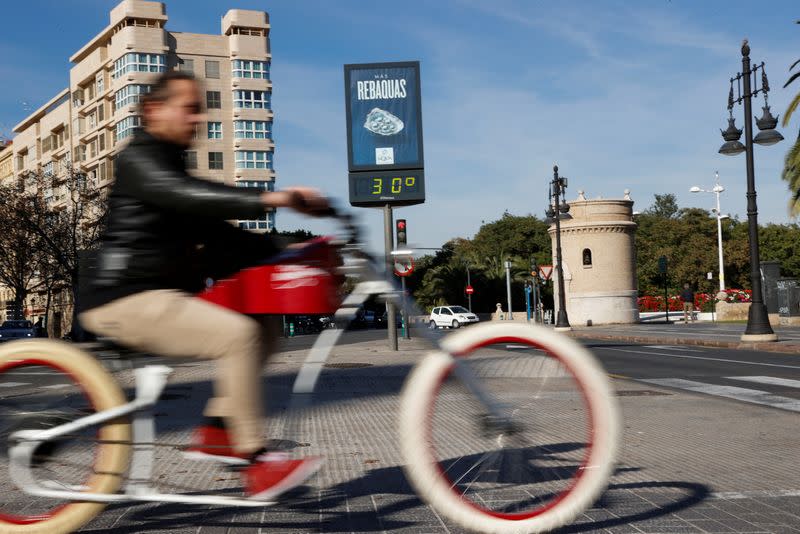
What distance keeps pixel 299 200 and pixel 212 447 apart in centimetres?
92

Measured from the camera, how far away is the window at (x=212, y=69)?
77125mm

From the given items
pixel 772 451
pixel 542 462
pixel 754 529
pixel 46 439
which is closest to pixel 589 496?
pixel 542 462

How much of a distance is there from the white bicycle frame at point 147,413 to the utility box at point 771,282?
3545cm

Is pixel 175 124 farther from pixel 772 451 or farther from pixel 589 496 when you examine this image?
pixel 772 451

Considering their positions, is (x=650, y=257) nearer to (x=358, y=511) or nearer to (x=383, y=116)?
(x=383, y=116)

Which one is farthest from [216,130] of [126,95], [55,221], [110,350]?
[110,350]

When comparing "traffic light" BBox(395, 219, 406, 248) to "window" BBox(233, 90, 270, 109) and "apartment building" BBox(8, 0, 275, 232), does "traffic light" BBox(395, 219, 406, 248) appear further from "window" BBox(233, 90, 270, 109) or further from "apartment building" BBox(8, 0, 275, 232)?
"window" BBox(233, 90, 270, 109)

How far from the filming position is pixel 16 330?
134 feet

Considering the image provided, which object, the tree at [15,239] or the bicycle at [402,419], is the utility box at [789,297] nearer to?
the bicycle at [402,419]

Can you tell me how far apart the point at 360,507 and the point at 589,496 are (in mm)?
1263

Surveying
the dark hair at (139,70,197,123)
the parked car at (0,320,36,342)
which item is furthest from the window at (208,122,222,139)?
the dark hair at (139,70,197,123)

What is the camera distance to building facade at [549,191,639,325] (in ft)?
187

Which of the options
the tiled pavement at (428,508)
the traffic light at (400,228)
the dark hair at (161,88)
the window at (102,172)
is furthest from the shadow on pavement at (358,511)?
the window at (102,172)

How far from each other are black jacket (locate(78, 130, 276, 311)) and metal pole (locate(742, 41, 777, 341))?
64.1 feet
